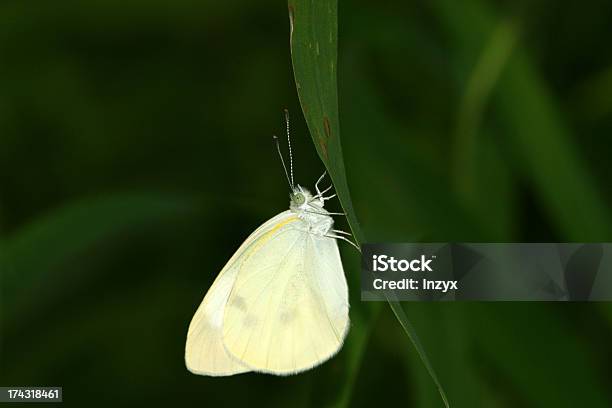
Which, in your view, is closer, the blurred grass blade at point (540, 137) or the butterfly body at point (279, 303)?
the butterfly body at point (279, 303)

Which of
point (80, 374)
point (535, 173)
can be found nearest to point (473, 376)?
point (535, 173)

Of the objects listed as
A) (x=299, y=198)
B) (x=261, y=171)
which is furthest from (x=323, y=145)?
(x=261, y=171)

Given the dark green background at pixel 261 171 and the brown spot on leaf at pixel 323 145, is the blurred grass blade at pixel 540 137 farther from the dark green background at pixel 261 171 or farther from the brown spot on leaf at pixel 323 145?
the brown spot on leaf at pixel 323 145

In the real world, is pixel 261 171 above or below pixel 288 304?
above

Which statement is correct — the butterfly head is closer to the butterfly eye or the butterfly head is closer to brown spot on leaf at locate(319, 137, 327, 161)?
the butterfly eye

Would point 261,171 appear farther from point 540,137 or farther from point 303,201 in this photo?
point 540,137

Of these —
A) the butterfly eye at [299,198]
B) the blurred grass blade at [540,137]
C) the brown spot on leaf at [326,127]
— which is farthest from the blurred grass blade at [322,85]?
the blurred grass blade at [540,137]

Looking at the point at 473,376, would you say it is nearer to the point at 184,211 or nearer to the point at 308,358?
the point at 308,358
